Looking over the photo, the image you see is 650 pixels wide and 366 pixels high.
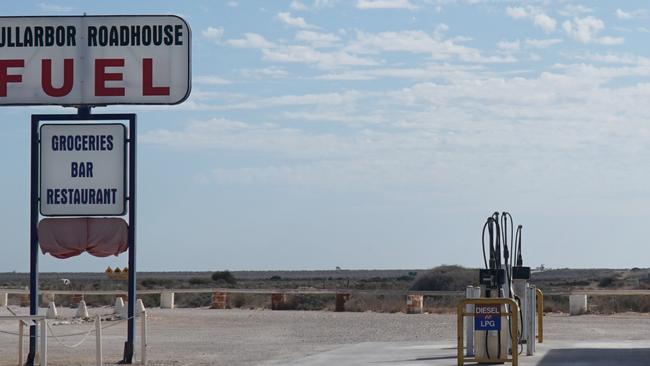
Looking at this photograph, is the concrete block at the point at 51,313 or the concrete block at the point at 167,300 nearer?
the concrete block at the point at 51,313

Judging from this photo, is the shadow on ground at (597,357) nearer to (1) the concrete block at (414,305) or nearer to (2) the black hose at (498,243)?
(2) the black hose at (498,243)

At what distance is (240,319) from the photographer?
134 feet

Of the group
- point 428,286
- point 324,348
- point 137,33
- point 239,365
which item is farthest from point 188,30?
point 428,286

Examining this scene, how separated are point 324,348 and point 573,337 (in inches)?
281

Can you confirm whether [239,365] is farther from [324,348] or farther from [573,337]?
[573,337]

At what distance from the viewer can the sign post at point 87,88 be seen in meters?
20.9

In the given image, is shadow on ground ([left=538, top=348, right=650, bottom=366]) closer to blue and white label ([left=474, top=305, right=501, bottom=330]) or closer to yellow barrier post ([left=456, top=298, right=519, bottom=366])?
blue and white label ([left=474, top=305, right=501, bottom=330])

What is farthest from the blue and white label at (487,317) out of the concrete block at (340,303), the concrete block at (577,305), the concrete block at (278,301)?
the concrete block at (278,301)

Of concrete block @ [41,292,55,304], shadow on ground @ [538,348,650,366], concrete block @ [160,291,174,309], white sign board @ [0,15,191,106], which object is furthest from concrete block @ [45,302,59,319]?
concrete block @ [41,292,55,304]

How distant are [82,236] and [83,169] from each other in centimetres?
114

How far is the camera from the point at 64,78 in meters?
21.0

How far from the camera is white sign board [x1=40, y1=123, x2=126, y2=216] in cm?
2084

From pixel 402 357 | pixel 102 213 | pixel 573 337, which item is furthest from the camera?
pixel 573 337

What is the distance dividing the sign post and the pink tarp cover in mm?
117
